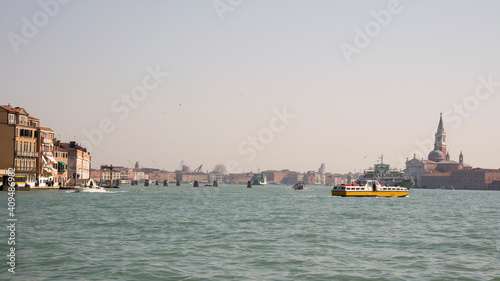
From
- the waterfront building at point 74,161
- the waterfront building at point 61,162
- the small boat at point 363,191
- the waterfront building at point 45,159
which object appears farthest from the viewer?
the waterfront building at point 74,161

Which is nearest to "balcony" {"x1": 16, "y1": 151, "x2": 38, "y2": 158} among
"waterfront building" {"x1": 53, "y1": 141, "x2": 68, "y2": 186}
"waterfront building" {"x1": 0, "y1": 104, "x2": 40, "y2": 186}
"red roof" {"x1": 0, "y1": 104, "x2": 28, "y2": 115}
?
"waterfront building" {"x1": 0, "y1": 104, "x2": 40, "y2": 186}

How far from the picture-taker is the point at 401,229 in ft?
120

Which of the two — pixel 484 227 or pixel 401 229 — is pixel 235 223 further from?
pixel 484 227

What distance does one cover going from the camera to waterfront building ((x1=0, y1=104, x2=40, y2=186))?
299 ft

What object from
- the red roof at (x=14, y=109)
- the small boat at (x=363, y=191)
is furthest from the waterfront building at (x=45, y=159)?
the small boat at (x=363, y=191)

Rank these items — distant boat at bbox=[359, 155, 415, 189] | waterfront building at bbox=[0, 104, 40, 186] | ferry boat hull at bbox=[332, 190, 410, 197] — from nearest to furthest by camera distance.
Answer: waterfront building at bbox=[0, 104, 40, 186], ferry boat hull at bbox=[332, 190, 410, 197], distant boat at bbox=[359, 155, 415, 189]

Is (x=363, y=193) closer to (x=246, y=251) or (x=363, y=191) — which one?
(x=363, y=191)

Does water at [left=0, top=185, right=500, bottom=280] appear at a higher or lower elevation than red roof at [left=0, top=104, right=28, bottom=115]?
lower

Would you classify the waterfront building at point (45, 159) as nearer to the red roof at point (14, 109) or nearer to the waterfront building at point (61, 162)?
the red roof at point (14, 109)

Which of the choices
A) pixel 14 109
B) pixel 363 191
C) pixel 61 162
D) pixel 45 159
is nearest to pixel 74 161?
pixel 61 162

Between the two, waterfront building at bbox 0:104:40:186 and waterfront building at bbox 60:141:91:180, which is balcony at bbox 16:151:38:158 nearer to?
waterfront building at bbox 0:104:40:186

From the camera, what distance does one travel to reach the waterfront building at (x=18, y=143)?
299 feet

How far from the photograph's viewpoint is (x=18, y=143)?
9256 cm

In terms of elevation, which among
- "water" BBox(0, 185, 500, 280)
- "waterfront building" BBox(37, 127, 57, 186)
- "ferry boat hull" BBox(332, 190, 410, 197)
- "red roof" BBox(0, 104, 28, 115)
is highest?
"red roof" BBox(0, 104, 28, 115)
